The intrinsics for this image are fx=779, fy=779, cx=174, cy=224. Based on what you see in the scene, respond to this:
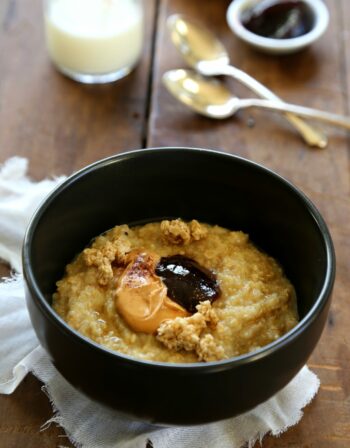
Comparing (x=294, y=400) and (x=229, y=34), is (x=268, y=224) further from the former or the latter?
(x=229, y=34)

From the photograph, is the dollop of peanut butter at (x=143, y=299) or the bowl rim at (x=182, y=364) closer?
the bowl rim at (x=182, y=364)

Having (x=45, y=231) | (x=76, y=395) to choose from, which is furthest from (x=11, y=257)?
(x=76, y=395)

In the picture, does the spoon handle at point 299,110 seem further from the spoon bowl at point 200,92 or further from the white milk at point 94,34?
the white milk at point 94,34

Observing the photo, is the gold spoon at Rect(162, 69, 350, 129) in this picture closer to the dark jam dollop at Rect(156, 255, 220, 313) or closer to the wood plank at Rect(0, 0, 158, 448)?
the wood plank at Rect(0, 0, 158, 448)

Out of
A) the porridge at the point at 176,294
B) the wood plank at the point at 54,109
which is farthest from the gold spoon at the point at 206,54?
the porridge at the point at 176,294

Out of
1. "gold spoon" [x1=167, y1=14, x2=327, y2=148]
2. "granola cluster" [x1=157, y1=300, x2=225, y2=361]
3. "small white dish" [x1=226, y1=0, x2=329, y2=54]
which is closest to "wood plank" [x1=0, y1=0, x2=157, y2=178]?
"gold spoon" [x1=167, y1=14, x2=327, y2=148]

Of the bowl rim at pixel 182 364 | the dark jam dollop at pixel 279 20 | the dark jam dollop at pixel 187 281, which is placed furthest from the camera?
the dark jam dollop at pixel 279 20
